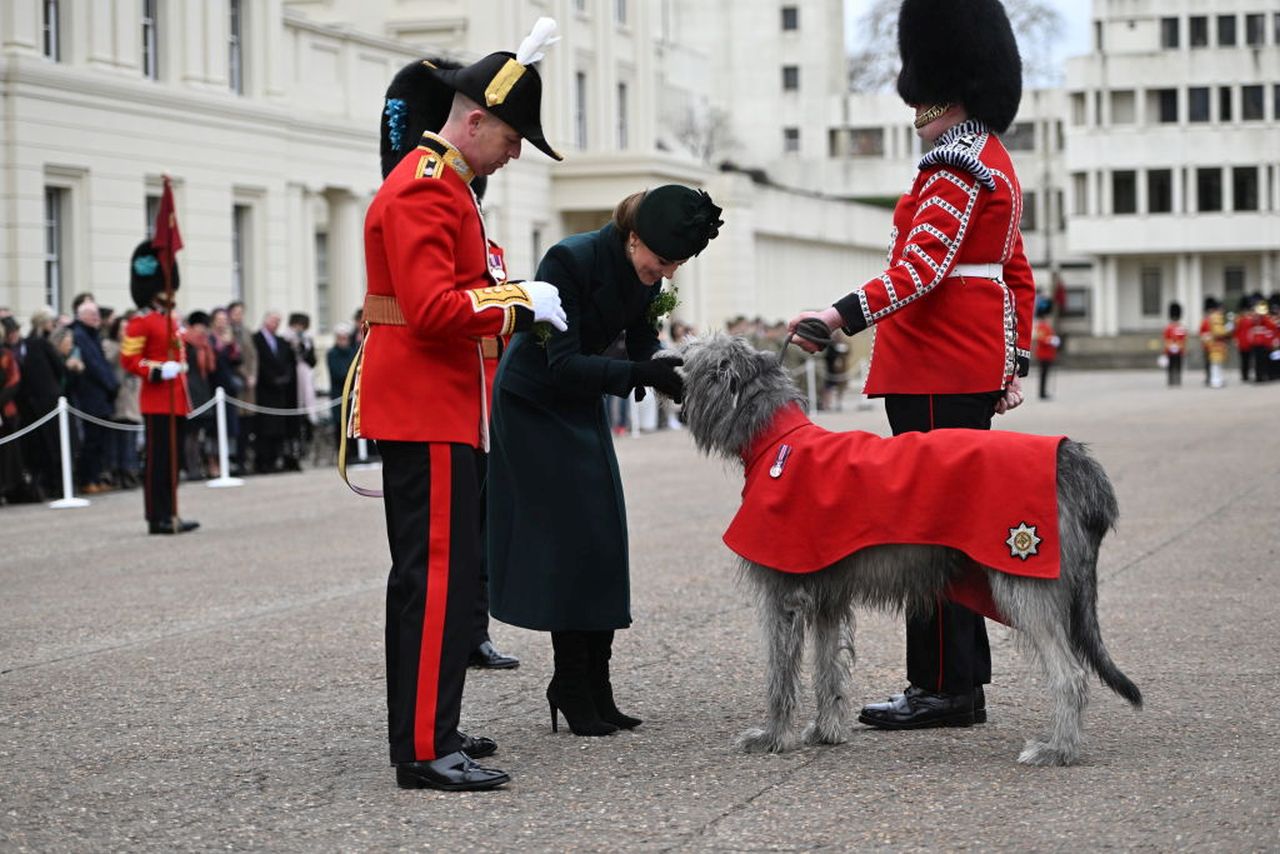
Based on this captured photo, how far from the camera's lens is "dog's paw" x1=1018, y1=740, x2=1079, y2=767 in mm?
6508

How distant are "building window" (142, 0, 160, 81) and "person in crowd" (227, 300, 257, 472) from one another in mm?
8378

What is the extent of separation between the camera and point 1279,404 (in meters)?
35.2

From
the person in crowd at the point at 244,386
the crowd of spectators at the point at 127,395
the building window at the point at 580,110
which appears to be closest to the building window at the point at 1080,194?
the building window at the point at 580,110

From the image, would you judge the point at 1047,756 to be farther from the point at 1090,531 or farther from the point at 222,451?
the point at 222,451

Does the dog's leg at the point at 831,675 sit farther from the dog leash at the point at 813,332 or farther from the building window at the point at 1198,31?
the building window at the point at 1198,31

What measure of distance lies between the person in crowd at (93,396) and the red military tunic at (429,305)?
1476 cm

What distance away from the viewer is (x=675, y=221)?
6926mm

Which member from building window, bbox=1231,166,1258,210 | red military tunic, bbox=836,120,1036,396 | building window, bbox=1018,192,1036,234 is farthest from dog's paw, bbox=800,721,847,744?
building window, bbox=1018,192,1036,234

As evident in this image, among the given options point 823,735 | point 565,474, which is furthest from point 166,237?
point 823,735

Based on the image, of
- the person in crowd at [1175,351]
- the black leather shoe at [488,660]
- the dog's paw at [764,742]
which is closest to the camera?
the dog's paw at [764,742]

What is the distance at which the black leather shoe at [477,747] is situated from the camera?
6.85 m

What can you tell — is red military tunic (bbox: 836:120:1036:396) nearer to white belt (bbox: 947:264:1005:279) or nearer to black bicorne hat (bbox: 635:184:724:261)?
white belt (bbox: 947:264:1005:279)

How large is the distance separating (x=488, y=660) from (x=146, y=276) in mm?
9407

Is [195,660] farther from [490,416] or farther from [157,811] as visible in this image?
[157,811]
